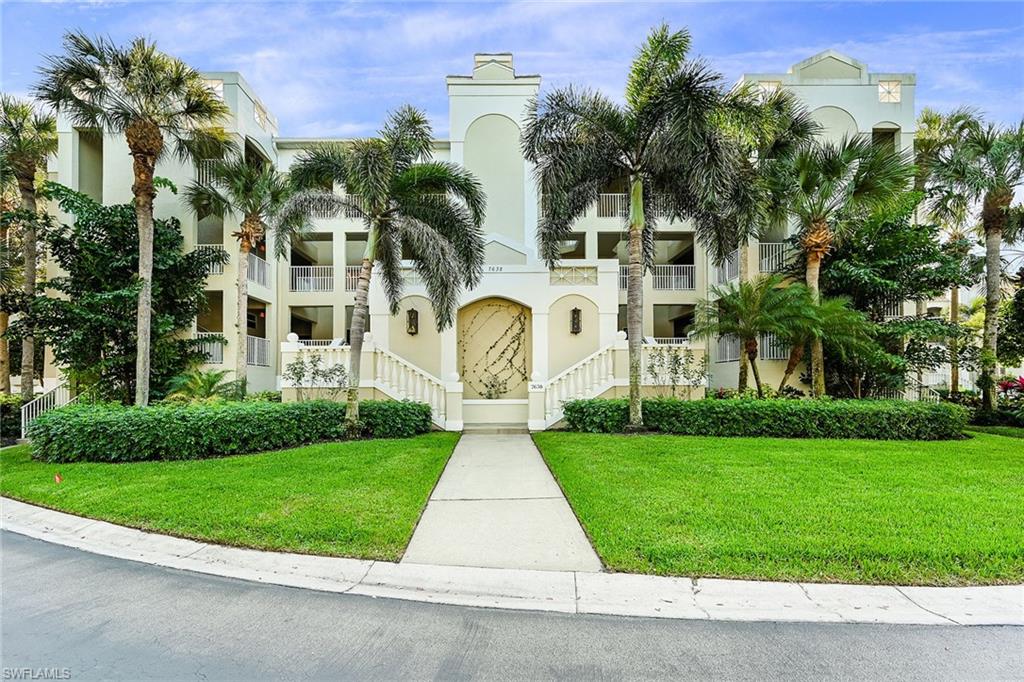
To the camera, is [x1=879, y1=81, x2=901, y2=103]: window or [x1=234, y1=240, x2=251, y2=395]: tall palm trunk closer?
[x1=234, y1=240, x2=251, y2=395]: tall palm trunk

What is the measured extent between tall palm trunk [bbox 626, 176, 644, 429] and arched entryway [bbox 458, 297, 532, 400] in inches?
142

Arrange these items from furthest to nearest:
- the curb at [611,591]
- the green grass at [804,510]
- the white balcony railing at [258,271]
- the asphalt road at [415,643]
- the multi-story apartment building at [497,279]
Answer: the white balcony railing at [258,271], the multi-story apartment building at [497,279], the green grass at [804,510], the curb at [611,591], the asphalt road at [415,643]

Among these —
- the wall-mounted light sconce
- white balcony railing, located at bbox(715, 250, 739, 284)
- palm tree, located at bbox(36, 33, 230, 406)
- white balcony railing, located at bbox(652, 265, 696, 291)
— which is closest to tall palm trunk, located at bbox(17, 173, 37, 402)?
palm tree, located at bbox(36, 33, 230, 406)

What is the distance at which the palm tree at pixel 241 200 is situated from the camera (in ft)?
45.1

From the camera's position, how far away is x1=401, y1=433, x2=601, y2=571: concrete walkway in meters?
4.56

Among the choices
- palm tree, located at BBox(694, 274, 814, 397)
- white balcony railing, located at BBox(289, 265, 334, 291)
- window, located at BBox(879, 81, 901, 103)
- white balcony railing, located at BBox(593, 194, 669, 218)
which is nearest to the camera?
palm tree, located at BBox(694, 274, 814, 397)

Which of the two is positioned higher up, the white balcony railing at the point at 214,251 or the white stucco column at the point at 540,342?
the white balcony railing at the point at 214,251

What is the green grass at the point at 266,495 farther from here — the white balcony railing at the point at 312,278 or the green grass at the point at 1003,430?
the green grass at the point at 1003,430

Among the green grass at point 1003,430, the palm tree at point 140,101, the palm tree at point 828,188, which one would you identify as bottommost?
the green grass at point 1003,430

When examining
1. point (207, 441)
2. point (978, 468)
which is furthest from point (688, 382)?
point (207, 441)

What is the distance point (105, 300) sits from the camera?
12.9 meters

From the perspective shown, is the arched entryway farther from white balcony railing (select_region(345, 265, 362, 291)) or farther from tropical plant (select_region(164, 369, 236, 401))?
white balcony railing (select_region(345, 265, 362, 291))

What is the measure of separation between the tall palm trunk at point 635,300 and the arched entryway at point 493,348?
142 inches

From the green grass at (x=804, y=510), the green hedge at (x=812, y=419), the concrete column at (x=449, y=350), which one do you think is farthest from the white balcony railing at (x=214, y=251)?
the green hedge at (x=812, y=419)
